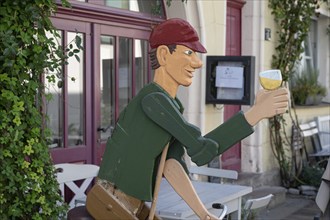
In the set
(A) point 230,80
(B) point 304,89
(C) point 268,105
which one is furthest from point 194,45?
(B) point 304,89

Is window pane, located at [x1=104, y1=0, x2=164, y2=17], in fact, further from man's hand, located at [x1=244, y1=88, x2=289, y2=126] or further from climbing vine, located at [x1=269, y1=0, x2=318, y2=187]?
man's hand, located at [x1=244, y1=88, x2=289, y2=126]

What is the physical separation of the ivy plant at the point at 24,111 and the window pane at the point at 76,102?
1.48m

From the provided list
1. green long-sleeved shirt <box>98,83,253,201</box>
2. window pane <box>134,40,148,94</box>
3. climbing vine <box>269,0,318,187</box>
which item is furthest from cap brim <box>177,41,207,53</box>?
climbing vine <box>269,0,318,187</box>

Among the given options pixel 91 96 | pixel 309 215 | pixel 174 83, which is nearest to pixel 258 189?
pixel 309 215

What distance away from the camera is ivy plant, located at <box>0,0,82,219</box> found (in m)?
3.61

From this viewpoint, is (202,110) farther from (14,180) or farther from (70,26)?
(14,180)

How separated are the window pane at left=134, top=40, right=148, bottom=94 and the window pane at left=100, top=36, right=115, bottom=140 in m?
0.41

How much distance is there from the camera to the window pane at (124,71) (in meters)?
5.96

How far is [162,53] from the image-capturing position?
2709 mm

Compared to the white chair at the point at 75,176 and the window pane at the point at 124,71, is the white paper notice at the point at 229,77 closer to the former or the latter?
the window pane at the point at 124,71

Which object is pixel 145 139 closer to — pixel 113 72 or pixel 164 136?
pixel 164 136

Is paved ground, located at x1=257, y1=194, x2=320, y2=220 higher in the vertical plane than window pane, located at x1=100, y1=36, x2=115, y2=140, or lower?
lower

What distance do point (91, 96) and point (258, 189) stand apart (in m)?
3.06

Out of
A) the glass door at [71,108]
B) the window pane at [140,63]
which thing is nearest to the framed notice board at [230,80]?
the window pane at [140,63]
